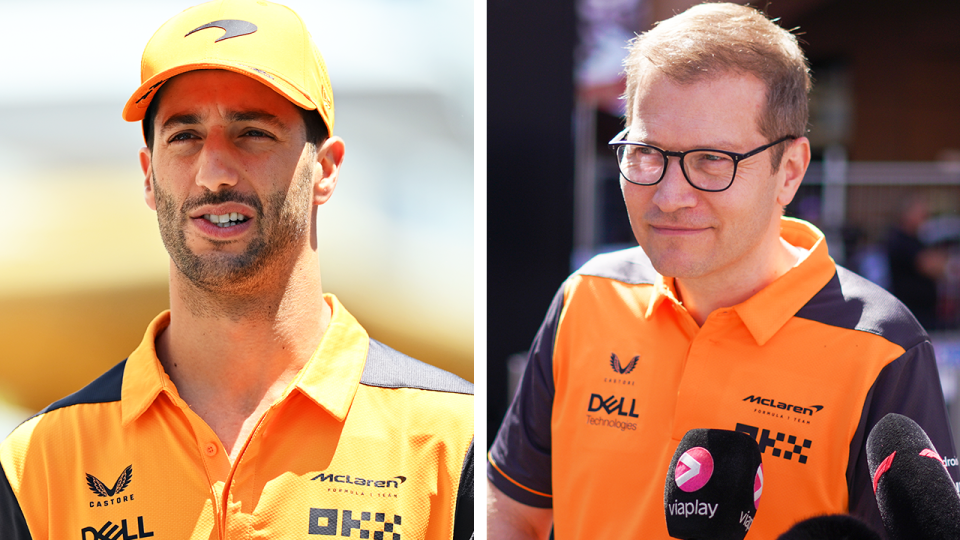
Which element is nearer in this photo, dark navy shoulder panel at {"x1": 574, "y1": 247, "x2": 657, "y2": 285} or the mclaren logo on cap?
the mclaren logo on cap

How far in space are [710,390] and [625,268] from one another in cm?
45

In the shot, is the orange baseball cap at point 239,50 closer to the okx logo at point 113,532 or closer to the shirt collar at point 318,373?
the shirt collar at point 318,373

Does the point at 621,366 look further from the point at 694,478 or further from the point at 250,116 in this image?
the point at 250,116

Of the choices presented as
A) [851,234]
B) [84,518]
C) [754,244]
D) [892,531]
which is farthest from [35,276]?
[851,234]

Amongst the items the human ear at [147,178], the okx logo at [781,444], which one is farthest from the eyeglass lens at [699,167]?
the human ear at [147,178]

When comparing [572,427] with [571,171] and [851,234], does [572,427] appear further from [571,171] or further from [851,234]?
[851,234]

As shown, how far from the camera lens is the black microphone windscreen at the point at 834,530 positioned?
1184 millimetres

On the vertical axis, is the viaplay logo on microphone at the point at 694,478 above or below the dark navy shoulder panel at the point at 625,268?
below

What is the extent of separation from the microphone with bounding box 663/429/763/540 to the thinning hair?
0.64 meters

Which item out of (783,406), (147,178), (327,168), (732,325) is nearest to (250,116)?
(327,168)

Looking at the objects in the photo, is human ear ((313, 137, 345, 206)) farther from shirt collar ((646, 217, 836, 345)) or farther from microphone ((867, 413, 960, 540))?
microphone ((867, 413, 960, 540))

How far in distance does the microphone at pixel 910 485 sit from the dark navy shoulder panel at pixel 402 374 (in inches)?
36.3

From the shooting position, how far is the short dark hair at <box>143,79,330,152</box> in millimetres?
1711

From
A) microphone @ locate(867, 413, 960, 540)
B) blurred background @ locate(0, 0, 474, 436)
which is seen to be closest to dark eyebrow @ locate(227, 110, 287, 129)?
blurred background @ locate(0, 0, 474, 436)
